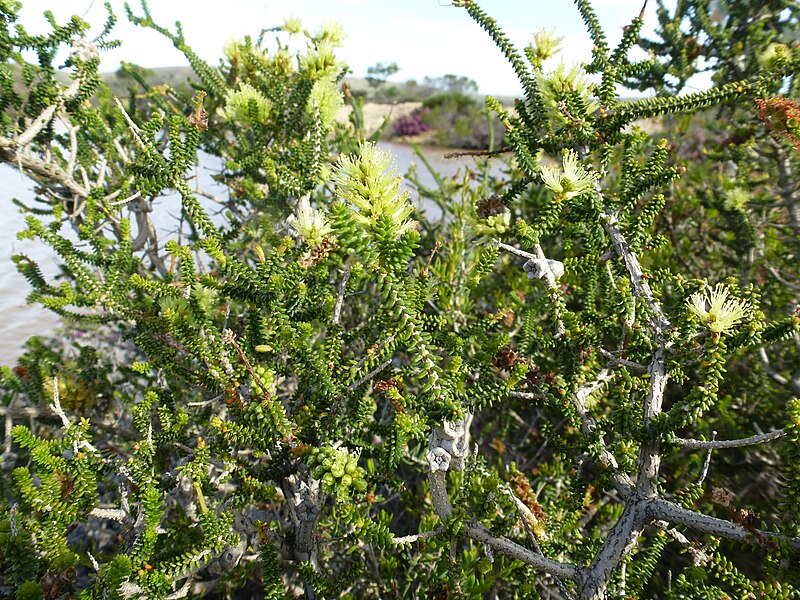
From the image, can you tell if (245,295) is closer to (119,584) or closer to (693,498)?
(119,584)

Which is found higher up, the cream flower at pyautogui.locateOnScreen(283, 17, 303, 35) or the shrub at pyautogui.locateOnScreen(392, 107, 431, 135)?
the shrub at pyautogui.locateOnScreen(392, 107, 431, 135)

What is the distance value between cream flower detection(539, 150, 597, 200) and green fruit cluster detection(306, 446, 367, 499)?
105 cm

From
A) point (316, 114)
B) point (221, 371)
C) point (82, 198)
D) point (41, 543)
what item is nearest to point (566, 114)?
point (316, 114)

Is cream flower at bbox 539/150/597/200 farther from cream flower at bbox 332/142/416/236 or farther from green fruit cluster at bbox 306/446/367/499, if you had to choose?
green fruit cluster at bbox 306/446/367/499

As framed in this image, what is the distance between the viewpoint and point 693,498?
1.45 meters

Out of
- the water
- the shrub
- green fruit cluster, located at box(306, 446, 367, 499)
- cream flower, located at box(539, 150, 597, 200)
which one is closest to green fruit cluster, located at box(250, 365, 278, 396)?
green fruit cluster, located at box(306, 446, 367, 499)

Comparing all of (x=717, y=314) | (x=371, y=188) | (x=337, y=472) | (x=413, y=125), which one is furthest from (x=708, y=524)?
(x=413, y=125)

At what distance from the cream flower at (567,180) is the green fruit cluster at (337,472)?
1.05 metres

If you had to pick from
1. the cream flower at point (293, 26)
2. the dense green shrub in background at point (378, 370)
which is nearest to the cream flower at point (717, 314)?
the dense green shrub in background at point (378, 370)

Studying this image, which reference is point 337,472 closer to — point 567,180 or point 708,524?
point 708,524

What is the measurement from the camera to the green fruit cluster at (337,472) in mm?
1176

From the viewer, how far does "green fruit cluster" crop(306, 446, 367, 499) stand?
1176 mm

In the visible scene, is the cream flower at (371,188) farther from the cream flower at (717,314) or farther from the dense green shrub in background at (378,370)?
the cream flower at (717,314)

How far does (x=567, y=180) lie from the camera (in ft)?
4.72
